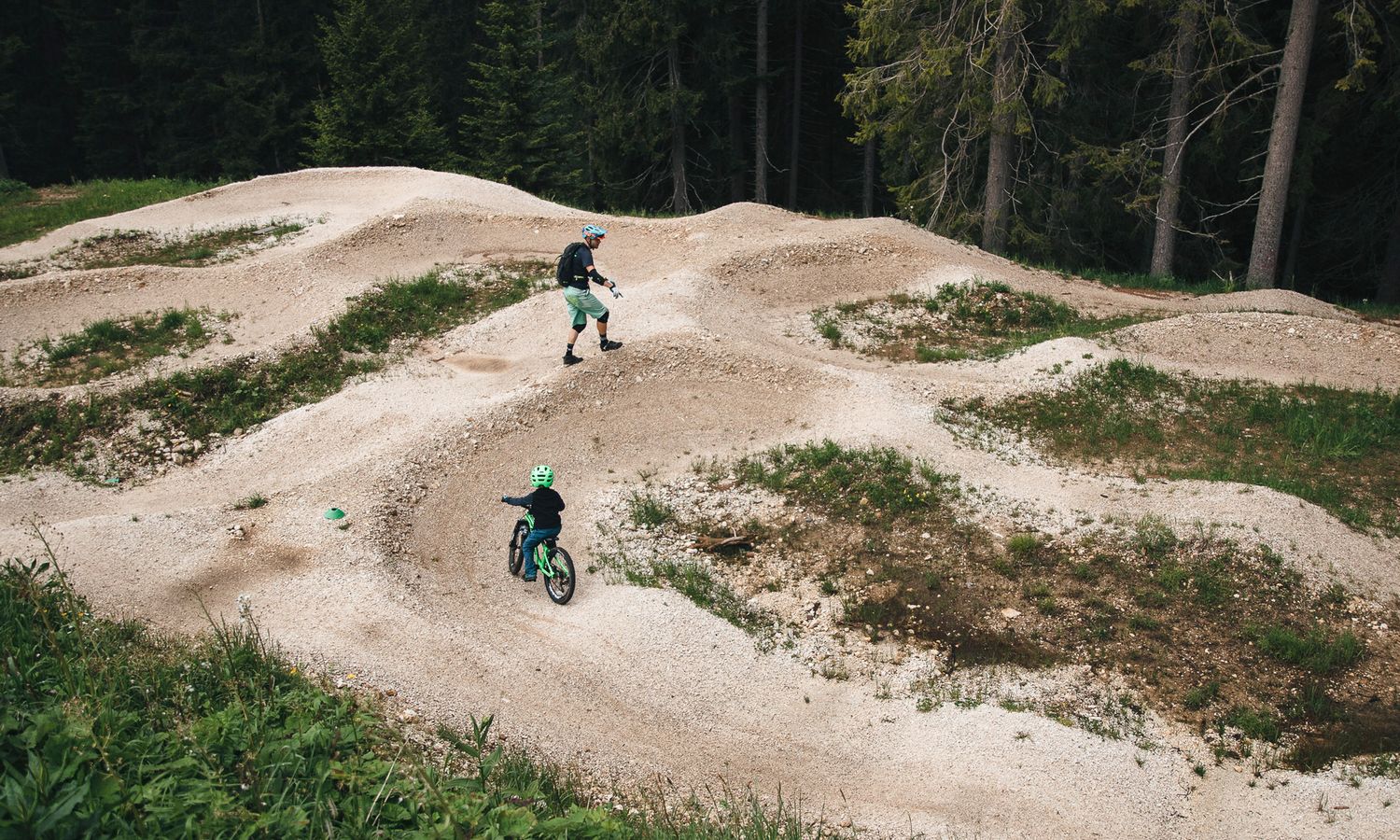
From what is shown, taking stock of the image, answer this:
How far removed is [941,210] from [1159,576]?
1818 centimetres

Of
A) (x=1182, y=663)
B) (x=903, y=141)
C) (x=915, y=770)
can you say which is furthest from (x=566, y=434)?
(x=903, y=141)

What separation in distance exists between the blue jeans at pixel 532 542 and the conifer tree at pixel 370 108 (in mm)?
31031

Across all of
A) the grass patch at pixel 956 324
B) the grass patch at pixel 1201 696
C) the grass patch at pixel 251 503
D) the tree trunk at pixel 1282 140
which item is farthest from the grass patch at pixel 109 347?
the tree trunk at pixel 1282 140

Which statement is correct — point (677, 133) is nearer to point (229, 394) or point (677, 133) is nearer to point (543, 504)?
point (229, 394)

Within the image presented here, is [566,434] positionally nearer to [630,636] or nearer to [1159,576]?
[630,636]

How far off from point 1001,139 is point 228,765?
25.1 metres

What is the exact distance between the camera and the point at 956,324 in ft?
67.5

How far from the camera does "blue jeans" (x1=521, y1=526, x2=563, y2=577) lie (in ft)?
39.5

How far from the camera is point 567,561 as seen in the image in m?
12.1

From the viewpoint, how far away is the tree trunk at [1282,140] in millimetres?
21953

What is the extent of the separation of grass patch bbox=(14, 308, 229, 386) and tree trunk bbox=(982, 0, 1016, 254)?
Result: 19.4 m

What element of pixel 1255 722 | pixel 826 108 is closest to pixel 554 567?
pixel 1255 722

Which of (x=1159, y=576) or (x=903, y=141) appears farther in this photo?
(x=903, y=141)

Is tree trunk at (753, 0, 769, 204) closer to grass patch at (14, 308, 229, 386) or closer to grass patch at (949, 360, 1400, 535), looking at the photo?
grass patch at (949, 360, 1400, 535)
